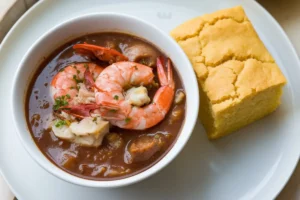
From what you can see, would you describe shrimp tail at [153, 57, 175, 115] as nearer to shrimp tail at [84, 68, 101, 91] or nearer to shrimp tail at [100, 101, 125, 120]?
shrimp tail at [100, 101, 125, 120]

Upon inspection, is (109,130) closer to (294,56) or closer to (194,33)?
(194,33)

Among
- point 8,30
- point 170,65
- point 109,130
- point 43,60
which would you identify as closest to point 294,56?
point 170,65

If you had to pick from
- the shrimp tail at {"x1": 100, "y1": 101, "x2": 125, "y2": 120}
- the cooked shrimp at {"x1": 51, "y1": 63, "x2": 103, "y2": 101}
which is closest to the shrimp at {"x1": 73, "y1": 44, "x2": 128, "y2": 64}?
the cooked shrimp at {"x1": 51, "y1": 63, "x2": 103, "y2": 101}

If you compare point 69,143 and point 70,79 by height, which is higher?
point 70,79

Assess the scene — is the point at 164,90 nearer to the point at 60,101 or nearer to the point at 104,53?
the point at 104,53

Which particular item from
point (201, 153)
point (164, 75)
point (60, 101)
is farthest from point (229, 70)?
point (60, 101)

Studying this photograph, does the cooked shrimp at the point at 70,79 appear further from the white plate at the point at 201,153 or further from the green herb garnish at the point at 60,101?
the white plate at the point at 201,153
